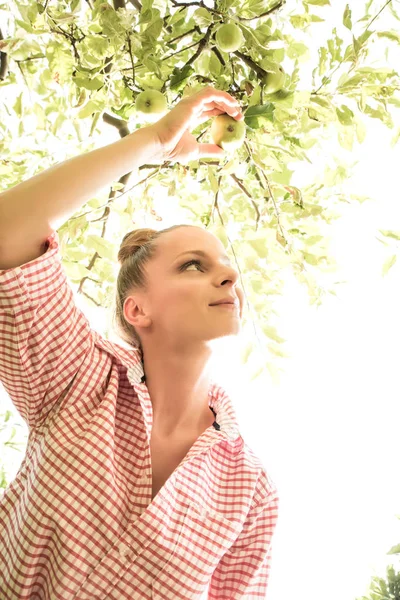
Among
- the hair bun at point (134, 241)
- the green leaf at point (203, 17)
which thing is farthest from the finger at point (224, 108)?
the hair bun at point (134, 241)

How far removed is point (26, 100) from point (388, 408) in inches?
66.3

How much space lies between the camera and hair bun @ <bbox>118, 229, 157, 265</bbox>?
46.7 inches

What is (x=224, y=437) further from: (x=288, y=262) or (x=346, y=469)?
(x=346, y=469)

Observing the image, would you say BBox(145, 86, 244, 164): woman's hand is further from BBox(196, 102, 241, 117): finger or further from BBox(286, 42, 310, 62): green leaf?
BBox(286, 42, 310, 62): green leaf

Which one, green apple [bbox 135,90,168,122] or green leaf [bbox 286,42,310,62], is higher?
green leaf [bbox 286,42,310,62]

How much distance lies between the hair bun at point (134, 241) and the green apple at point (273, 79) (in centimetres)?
43

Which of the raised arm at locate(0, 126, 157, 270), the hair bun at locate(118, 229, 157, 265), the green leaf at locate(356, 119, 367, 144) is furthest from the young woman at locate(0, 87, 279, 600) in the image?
the green leaf at locate(356, 119, 367, 144)

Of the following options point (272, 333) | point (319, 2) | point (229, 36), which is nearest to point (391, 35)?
point (319, 2)

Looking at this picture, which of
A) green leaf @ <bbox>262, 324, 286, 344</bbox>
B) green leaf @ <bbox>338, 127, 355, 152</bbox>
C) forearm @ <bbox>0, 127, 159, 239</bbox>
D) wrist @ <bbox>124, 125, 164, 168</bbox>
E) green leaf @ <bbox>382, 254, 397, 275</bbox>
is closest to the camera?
forearm @ <bbox>0, 127, 159, 239</bbox>

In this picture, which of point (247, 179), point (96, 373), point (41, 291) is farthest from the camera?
point (247, 179)

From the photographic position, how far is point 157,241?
1118 millimetres

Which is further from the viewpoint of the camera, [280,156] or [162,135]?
[280,156]

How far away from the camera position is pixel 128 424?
37.1 inches

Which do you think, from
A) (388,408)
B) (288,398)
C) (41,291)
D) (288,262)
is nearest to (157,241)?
(288,262)
